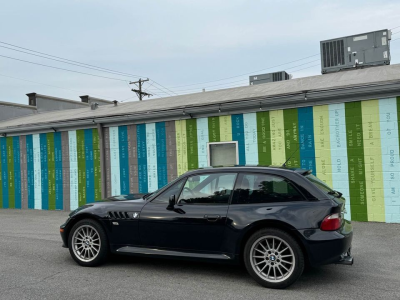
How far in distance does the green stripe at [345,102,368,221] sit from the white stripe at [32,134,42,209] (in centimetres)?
940

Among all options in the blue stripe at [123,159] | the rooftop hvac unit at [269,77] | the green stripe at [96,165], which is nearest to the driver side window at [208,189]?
the blue stripe at [123,159]

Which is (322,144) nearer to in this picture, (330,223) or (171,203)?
(330,223)

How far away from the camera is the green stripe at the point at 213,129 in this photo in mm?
9711

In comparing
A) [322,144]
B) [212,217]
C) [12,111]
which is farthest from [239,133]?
[12,111]

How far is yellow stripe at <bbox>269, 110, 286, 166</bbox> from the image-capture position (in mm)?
8914

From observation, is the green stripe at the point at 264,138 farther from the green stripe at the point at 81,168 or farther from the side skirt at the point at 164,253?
the green stripe at the point at 81,168

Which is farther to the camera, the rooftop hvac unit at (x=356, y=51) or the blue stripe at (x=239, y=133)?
the rooftop hvac unit at (x=356, y=51)

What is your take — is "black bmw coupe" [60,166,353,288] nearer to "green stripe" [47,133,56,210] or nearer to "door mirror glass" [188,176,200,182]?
"door mirror glass" [188,176,200,182]

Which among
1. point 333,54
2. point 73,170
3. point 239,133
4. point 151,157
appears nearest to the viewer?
point 239,133

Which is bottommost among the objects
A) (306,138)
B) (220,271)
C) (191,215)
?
(220,271)

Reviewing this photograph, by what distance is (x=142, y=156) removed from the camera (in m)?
10.7

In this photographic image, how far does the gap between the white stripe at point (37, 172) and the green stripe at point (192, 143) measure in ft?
17.8

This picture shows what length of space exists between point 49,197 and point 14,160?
200cm

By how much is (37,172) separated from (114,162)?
3.13m
